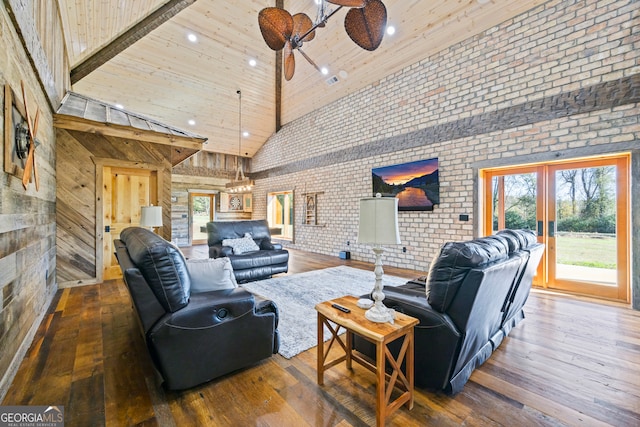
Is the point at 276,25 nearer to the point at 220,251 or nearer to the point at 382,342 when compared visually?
the point at 382,342

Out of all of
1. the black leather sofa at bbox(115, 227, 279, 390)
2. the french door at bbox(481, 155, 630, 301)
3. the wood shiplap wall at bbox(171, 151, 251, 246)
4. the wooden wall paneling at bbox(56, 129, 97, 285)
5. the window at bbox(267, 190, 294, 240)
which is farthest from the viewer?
the wood shiplap wall at bbox(171, 151, 251, 246)

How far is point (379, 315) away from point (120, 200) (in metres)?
5.22

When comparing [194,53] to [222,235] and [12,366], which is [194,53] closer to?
[222,235]

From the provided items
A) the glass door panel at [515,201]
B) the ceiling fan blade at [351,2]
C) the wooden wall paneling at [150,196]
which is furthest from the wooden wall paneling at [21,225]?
the glass door panel at [515,201]

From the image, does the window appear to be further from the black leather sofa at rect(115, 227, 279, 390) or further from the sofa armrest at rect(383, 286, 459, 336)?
the sofa armrest at rect(383, 286, 459, 336)

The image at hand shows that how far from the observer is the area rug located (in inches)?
96.8

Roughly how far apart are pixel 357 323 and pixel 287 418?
67 centimetres

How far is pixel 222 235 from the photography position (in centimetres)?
496

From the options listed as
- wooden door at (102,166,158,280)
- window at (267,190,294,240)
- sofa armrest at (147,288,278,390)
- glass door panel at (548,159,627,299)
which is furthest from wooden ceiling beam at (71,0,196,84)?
glass door panel at (548,159,627,299)

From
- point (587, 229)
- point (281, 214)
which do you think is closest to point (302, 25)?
point (587, 229)

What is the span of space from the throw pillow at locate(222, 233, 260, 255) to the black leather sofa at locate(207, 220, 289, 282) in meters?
0.07

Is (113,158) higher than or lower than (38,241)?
higher

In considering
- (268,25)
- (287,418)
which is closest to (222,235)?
(268,25)

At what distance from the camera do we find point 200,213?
1008 cm
